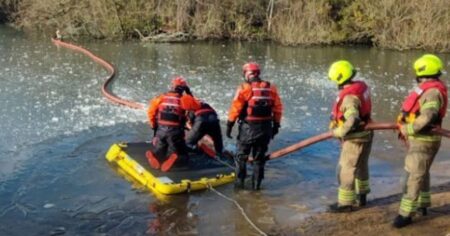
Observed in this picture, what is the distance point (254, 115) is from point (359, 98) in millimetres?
1426

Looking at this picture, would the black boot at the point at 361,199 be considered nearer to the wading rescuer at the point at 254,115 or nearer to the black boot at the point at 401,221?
the black boot at the point at 401,221

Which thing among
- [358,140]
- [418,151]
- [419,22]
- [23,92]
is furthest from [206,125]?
[419,22]

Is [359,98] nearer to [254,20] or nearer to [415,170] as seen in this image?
[415,170]

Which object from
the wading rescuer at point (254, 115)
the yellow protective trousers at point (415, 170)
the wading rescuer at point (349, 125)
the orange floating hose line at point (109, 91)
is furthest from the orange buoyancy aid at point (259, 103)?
the orange floating hose line at point (109, 91)

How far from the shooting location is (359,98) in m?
6.30

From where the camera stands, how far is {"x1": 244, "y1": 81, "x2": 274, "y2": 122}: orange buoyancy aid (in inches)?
281

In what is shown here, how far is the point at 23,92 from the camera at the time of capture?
13734 mm

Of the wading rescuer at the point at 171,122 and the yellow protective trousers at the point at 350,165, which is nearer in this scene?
the yellow protective trousers at the point at 350,165

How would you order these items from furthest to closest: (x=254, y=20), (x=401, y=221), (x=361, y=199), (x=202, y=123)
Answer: (x=254, y=20) → (x=202, y=123) → (x=361, y=199) → (x=401, y=221)

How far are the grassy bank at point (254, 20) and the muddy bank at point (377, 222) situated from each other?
19.4 meters

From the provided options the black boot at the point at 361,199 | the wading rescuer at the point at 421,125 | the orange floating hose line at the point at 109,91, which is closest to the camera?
the wading rescuer at the point at 421,125

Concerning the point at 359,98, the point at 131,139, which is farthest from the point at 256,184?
the point at 131,139

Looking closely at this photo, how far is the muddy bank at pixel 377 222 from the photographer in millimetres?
5922

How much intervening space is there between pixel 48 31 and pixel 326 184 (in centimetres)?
2242
